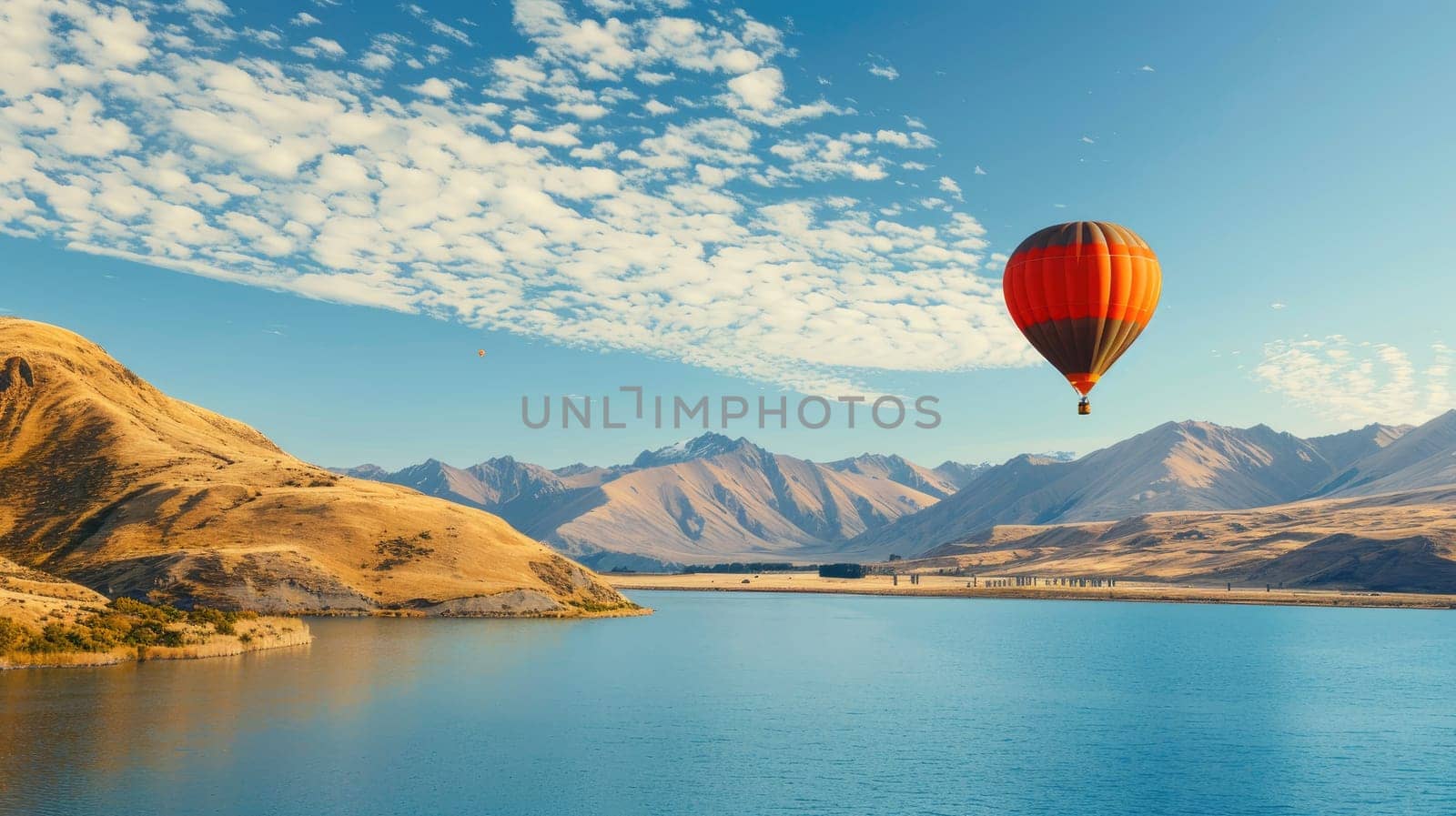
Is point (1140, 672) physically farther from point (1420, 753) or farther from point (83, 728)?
point (83, 728)

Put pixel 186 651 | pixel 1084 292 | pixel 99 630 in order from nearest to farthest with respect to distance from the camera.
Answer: pixel 1084 292 → pixel 99 630 → pixel 186 651

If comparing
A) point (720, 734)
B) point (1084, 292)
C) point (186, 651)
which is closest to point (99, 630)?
point (186, 651)

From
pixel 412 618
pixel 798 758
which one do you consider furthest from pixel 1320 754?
pixel 412 618

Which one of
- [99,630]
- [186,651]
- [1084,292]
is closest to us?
[1084,292]

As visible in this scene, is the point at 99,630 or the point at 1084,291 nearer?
the point at 1084,291

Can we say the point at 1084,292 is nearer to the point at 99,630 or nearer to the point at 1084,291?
the point at 1084,291

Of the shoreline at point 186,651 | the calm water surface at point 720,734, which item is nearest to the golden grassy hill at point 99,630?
the shoreline at point 186,651

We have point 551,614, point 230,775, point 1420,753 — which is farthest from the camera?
point 551,614

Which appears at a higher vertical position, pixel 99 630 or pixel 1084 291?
pixel 1084 291
